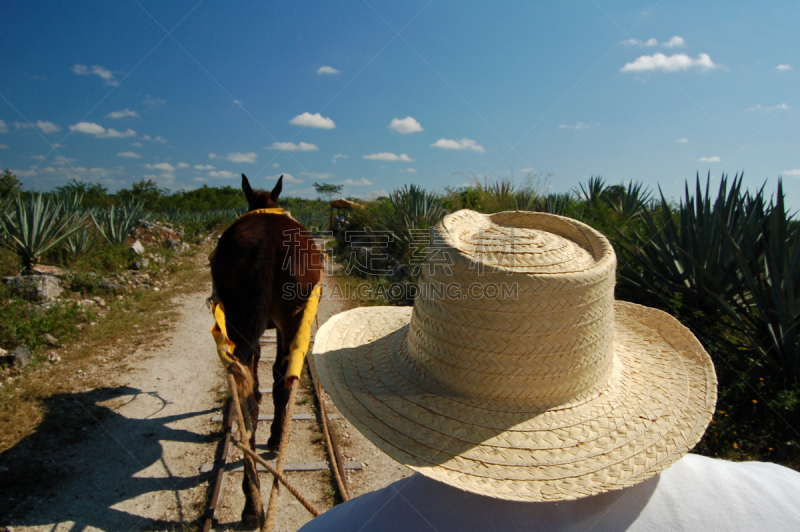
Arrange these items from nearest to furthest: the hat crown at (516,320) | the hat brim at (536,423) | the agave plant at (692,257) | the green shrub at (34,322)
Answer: the hat brim at (536,423) < the hat crown at (516,320) < the agave plant at (692,257) < the green shrub at (34,322)

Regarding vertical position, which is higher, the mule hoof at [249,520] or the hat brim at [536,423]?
the hat brim at [536,423]

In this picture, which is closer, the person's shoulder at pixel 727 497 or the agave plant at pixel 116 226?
the person's shoulder at pixel 727 497

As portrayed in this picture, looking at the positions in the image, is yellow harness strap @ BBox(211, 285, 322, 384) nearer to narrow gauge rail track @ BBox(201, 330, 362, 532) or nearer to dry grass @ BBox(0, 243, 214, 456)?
narrow gauge rail track @ BBox(201, 330, 362, 532)

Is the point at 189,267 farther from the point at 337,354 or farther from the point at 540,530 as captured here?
the point at 540,530

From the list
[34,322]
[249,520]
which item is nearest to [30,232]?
[34,322]

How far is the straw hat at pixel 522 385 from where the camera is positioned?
3.37 feet

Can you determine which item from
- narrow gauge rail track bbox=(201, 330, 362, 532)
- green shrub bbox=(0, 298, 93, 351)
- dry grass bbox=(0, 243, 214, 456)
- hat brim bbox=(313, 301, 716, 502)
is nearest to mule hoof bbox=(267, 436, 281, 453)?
narrow gauge rail track bbox=(201, 330, 362, 532)

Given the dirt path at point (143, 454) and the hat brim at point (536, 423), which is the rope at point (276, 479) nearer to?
the hat brim at point (536, 423)

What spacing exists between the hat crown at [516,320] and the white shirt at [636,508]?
317 millimetres

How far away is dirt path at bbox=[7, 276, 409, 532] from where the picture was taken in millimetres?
2643

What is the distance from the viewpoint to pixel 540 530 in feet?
2.81

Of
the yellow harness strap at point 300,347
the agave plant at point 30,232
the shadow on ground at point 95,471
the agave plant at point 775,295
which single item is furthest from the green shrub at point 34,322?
the agave plant at point 775,295

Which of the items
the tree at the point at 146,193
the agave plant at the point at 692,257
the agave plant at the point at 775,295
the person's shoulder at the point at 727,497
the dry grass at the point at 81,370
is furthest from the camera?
the tree at the point at 146,193

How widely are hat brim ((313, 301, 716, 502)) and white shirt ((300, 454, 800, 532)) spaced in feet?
0.13
